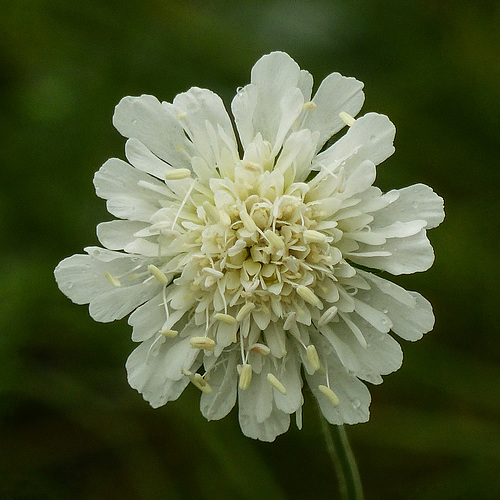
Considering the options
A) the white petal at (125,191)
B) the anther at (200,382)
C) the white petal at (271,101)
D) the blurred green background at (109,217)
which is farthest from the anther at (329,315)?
the blurred green background at (109,217)

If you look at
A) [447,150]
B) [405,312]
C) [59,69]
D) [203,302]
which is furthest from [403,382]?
[59,69]

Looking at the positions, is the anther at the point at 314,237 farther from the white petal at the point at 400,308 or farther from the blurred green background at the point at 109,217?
the blurred green background at the point at 109,217

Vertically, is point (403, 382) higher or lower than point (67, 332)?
higher

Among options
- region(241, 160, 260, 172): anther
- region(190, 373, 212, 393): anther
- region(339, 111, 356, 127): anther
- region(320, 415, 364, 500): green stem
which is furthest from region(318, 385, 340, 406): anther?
region(339, 111, 356, 127): anther

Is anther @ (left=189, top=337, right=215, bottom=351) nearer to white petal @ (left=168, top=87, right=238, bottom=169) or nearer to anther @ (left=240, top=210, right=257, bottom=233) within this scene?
anther @ (left=240, top=210, right=257, bottom=233)

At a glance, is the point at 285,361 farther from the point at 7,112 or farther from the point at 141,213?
the point at 7,112

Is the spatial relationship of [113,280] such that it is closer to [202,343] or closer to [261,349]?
[202,343]
